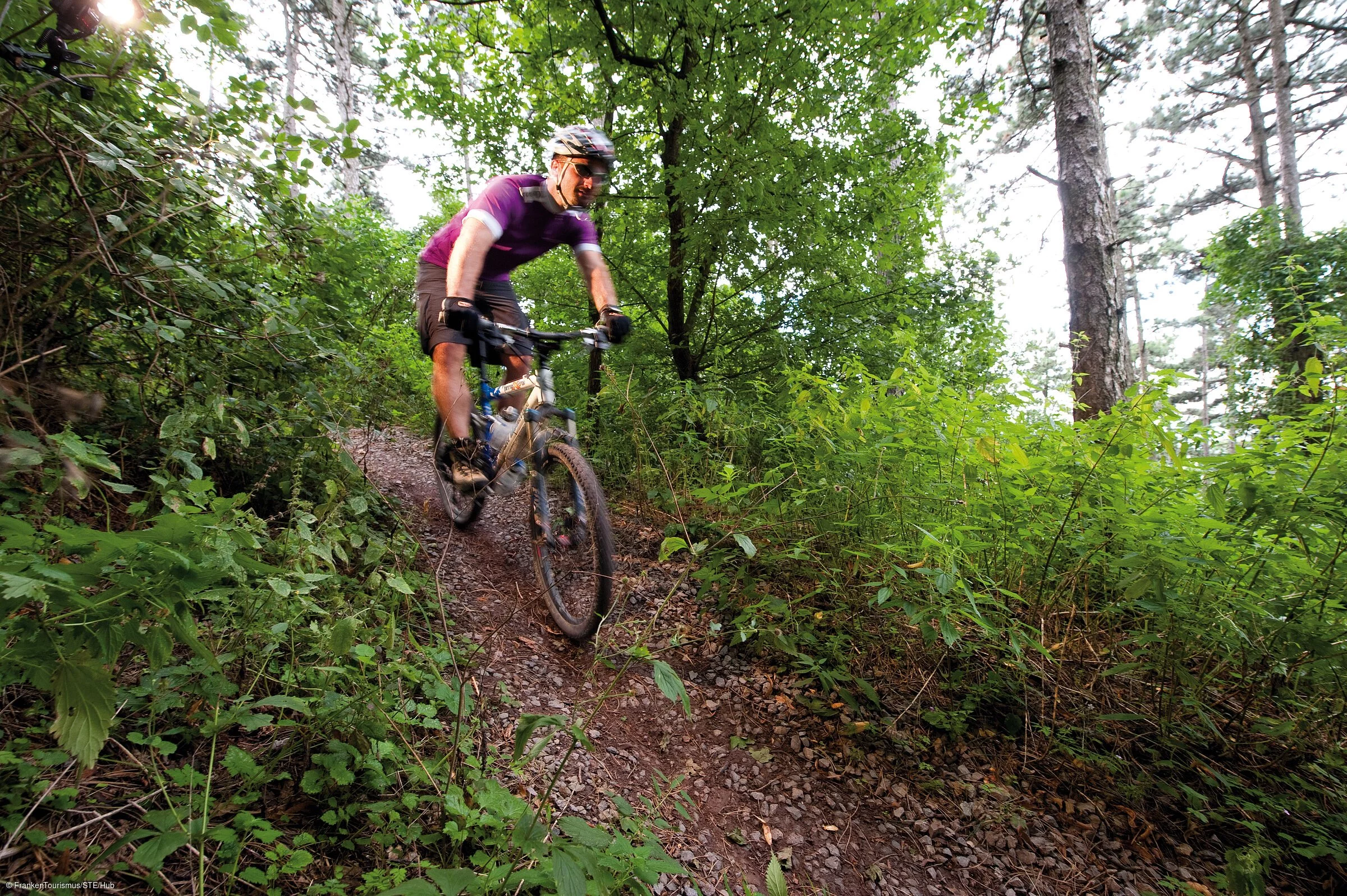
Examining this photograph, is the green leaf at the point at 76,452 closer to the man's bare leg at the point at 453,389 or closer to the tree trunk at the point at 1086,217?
the man's bare leg at the point at 453,389

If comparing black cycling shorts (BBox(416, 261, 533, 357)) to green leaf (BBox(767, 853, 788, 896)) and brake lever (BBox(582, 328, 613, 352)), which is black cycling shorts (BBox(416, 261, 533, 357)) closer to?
brake lever (BBox(582, 328, 613, 352))

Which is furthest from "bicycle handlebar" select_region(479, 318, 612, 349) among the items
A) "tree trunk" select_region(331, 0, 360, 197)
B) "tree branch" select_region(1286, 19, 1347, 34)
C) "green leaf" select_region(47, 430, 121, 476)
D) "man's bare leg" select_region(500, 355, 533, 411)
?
"tree branch" select_region(1286, 19, 1347, 34)

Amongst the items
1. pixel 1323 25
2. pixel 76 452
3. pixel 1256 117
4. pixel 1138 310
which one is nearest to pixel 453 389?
pixel 76 452

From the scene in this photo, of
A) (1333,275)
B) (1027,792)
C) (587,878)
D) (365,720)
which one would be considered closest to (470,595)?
(365,720)

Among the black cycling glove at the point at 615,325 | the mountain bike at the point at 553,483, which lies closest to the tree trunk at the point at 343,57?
the mountain bike at the point at 553,483

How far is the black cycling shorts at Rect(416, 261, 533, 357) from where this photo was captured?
3389mm

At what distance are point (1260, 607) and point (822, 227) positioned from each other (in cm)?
346

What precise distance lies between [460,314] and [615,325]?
82cm

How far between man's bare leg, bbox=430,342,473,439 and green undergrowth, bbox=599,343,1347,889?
5.50ft

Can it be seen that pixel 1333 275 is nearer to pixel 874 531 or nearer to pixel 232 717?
pixel 874 531

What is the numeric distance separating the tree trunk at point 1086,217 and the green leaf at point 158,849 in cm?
590

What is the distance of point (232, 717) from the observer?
59.2 inches

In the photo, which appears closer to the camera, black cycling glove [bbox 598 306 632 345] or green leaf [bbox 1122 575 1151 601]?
green leaf [bbox 1122 575 1151 601]

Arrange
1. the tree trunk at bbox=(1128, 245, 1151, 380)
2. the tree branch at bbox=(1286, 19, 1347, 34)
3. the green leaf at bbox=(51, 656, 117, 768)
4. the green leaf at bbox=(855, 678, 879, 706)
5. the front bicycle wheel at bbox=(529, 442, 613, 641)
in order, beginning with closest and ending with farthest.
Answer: the green leaf at bbox=(51, 656, 117, 768) → the green leaf at bbox=(855, 678, 879, 706) → the front bicycle wheel at bbox=(529, 442, 613, 641) → the tree branch at bbox=(1286, 19, 1347, 34) → the tree trunk at bbox=(1128, 245, 1151, 380)
